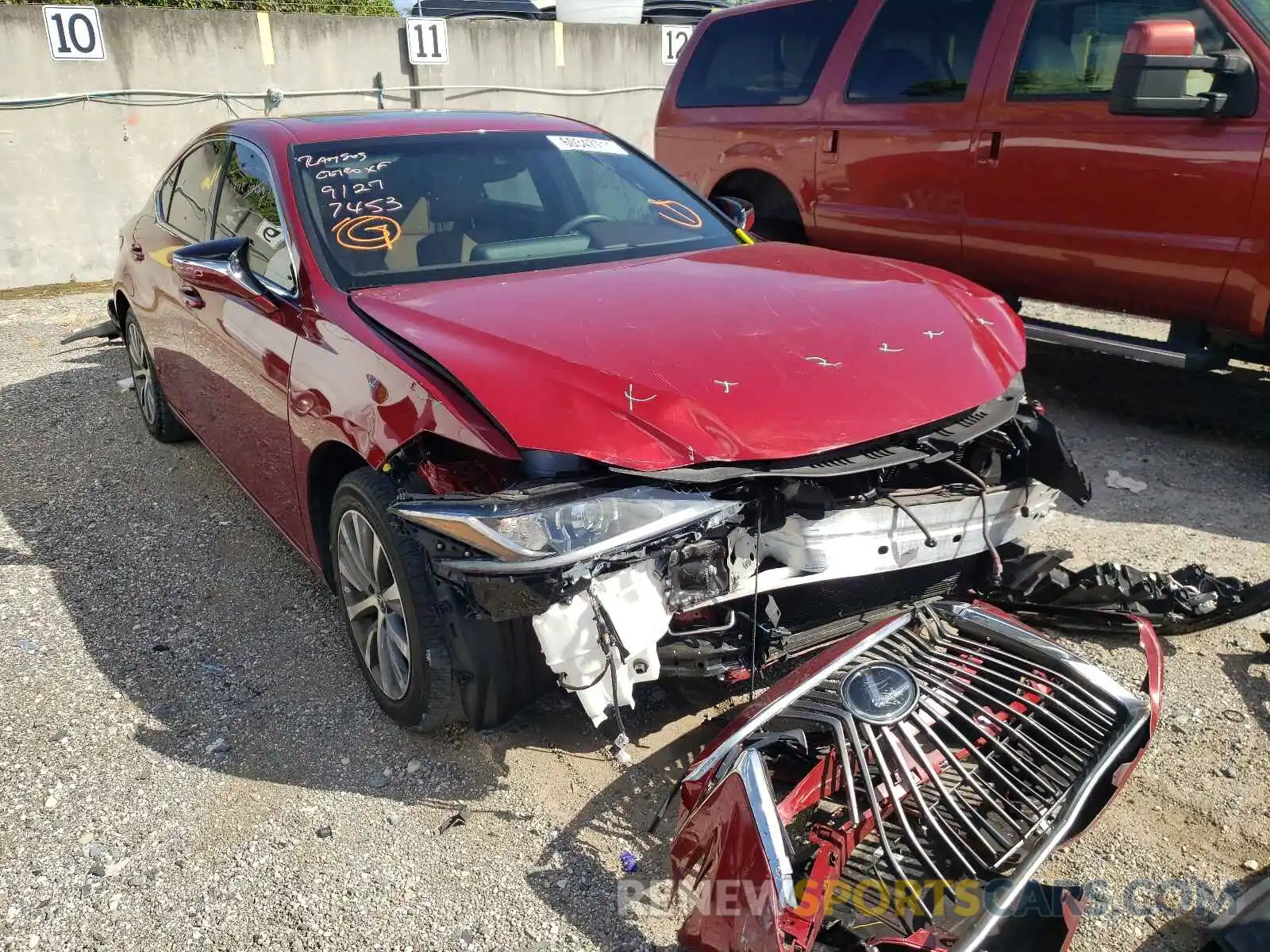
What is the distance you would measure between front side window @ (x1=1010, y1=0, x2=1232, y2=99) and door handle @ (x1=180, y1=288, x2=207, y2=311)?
4055mm

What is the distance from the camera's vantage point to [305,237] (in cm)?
337

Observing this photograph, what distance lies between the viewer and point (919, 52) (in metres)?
5.75

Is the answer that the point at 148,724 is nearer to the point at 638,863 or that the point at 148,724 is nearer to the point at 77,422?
the point at 638,863

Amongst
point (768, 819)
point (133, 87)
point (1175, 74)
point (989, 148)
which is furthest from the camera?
point (133, 87)

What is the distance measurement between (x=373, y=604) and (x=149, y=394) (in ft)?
10.8

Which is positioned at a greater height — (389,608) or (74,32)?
(74,32)

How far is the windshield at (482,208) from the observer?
3.42 metres

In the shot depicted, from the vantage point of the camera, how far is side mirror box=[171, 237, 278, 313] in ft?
11.4

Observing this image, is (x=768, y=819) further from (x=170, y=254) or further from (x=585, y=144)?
(x=170, y=254)

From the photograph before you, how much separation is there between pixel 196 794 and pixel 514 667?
3.21 ft

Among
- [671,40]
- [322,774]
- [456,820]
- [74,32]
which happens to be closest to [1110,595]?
[456,820]

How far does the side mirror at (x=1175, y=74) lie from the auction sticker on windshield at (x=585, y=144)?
2.21 metres

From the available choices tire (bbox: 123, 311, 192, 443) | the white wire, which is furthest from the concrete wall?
tire (bbox: 123, 311, 192, 443)

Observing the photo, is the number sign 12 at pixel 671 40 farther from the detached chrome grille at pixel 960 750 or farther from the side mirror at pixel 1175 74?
the detached chrome grille at pixel 960 750
